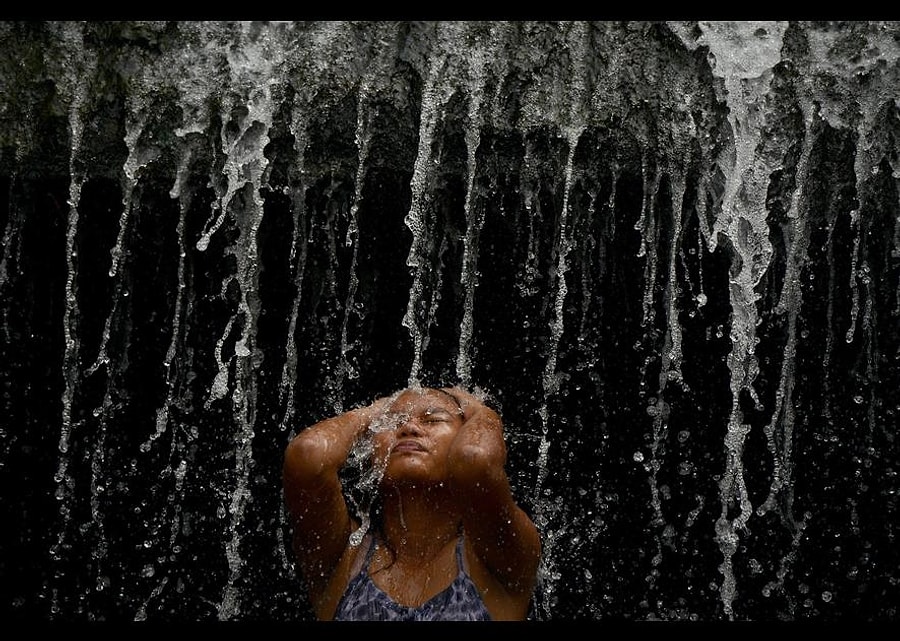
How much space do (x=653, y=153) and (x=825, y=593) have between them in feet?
6.07

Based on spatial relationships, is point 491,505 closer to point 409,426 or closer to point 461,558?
point 461,558

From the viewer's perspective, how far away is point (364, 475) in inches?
125

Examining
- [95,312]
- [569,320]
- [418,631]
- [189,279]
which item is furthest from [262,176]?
[418,631]

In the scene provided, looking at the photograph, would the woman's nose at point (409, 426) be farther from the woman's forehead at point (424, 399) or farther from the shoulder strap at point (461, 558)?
the shoulder strap at point (461, 558)

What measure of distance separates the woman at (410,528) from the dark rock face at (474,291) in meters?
0.87

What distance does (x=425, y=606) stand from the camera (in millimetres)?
3053

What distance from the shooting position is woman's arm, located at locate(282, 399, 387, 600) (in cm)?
296

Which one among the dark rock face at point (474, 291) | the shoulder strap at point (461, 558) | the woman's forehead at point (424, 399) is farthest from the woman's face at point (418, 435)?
the dark rock face at point (474, 291)

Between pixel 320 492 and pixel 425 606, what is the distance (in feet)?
1.32

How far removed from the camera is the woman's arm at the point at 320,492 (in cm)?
296

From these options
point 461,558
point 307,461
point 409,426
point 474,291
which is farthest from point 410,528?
point 474,291

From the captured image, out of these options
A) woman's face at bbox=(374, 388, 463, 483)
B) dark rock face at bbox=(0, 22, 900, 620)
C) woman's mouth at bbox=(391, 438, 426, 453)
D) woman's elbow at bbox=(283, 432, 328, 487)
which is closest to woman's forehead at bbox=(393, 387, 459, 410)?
woman's face at bbox=(374, 388, 463, 483)

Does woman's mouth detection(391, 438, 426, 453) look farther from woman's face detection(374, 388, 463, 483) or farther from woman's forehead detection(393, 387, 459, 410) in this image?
woman's forehead detection(393, 387, 459, 410)

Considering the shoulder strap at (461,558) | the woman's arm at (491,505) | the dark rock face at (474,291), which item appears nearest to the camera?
the woman's arm at (491,505)
